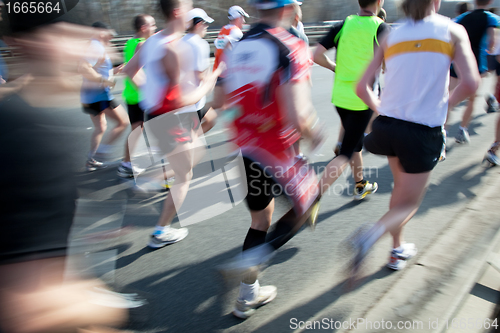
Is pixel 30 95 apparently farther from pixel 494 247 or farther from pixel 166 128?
pixel 494 247

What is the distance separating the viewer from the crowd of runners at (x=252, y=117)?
1.04 meters

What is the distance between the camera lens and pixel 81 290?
3.59 feet

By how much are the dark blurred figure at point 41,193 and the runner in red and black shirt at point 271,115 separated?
1.02m

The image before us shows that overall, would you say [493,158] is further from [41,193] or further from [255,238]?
[41,193]

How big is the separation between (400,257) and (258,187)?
1.32m

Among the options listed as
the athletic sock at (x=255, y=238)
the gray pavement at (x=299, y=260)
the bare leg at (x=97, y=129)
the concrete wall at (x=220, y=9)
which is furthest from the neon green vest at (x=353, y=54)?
the concrete wall at (x=220, y=9)

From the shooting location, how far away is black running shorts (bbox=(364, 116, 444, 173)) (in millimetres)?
2285

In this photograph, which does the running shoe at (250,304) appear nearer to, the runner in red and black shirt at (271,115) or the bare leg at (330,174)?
the runner in red and black shirt at (271,115)

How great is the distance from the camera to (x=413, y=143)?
7.48 ft

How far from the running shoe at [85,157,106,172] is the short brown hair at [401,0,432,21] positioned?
412 cm

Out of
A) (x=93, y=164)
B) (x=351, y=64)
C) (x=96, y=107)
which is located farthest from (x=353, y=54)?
(x=93, y=164)

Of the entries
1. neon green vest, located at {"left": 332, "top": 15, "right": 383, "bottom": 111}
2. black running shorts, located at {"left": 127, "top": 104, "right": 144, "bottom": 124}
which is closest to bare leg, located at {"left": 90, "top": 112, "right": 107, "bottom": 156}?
black running shorts, located at {"left": 127, "top": 104, "right": 144, "bottom": 124}

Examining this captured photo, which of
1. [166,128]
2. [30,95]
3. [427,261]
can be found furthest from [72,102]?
[427,261]

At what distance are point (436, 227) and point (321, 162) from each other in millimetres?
1894
